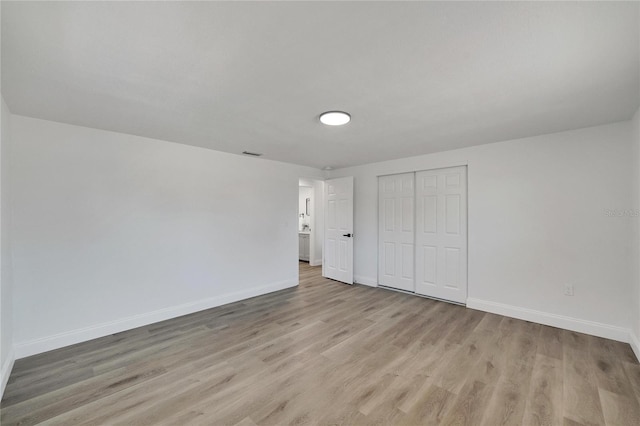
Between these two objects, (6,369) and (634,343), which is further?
(634,343)

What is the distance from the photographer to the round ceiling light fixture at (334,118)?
2.47 metres

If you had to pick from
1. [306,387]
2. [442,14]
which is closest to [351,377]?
[306,387]

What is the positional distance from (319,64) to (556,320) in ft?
12.8

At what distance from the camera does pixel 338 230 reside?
17.6 ft

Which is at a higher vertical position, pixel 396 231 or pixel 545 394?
pixel 396 231

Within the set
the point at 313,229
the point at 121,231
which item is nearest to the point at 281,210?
the point at 121,231

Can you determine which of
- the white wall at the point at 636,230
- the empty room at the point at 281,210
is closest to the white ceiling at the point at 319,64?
the empty room at the point at 281,210

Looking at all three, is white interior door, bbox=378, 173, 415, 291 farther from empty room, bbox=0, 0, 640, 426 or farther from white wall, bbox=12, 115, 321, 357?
white wall, bbox=12, 115, 321, 357

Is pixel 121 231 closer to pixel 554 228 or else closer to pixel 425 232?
pixel 425 232

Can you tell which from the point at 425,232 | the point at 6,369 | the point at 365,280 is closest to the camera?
the point at 6,369

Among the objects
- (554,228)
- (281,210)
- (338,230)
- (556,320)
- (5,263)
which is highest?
(281,210)

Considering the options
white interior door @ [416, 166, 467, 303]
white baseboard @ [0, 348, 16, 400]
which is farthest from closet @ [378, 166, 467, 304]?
white baseboard @ [0, 348, 16, 400]

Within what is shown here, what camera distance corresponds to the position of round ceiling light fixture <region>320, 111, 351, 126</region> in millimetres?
2469

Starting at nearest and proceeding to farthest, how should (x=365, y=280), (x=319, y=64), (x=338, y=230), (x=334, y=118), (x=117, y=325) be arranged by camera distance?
(x=319, y=64)
(x=334, y=118)
(x=117, y=325)
(x=365, y=280)
(x=338, y=230)
